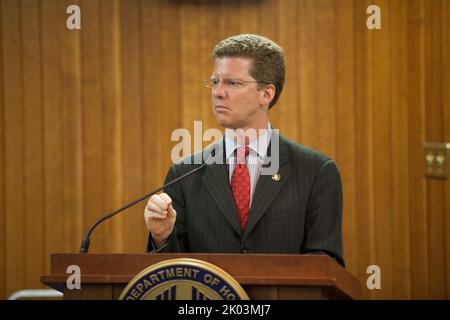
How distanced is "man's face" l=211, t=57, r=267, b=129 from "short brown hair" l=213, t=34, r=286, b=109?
0.02 metres

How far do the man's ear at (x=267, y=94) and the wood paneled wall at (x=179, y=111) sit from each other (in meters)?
1.69

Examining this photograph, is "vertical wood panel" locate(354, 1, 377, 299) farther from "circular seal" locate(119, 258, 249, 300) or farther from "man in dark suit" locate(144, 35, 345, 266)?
"circular seal" locate(119, 258, 249, 300)

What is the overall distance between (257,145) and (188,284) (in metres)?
1.02

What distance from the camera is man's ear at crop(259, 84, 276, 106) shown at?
3582mm

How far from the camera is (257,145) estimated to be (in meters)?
3.58

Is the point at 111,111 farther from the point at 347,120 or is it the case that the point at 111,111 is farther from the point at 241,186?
the point at 241,186

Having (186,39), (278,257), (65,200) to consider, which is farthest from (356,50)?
(278,257)

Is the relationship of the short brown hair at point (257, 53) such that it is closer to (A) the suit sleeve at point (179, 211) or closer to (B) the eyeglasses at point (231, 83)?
(B) the eyeglasses at point (231, 83)

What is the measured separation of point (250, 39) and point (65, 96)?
6.77ft

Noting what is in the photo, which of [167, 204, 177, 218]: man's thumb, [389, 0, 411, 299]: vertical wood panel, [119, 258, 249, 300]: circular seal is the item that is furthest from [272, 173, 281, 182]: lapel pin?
[389, 0, 411, 299]: vertical wood panel

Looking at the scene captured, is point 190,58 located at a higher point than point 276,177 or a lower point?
higher

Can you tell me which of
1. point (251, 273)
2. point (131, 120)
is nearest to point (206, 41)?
point (131, 120)

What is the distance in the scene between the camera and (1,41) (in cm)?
534
